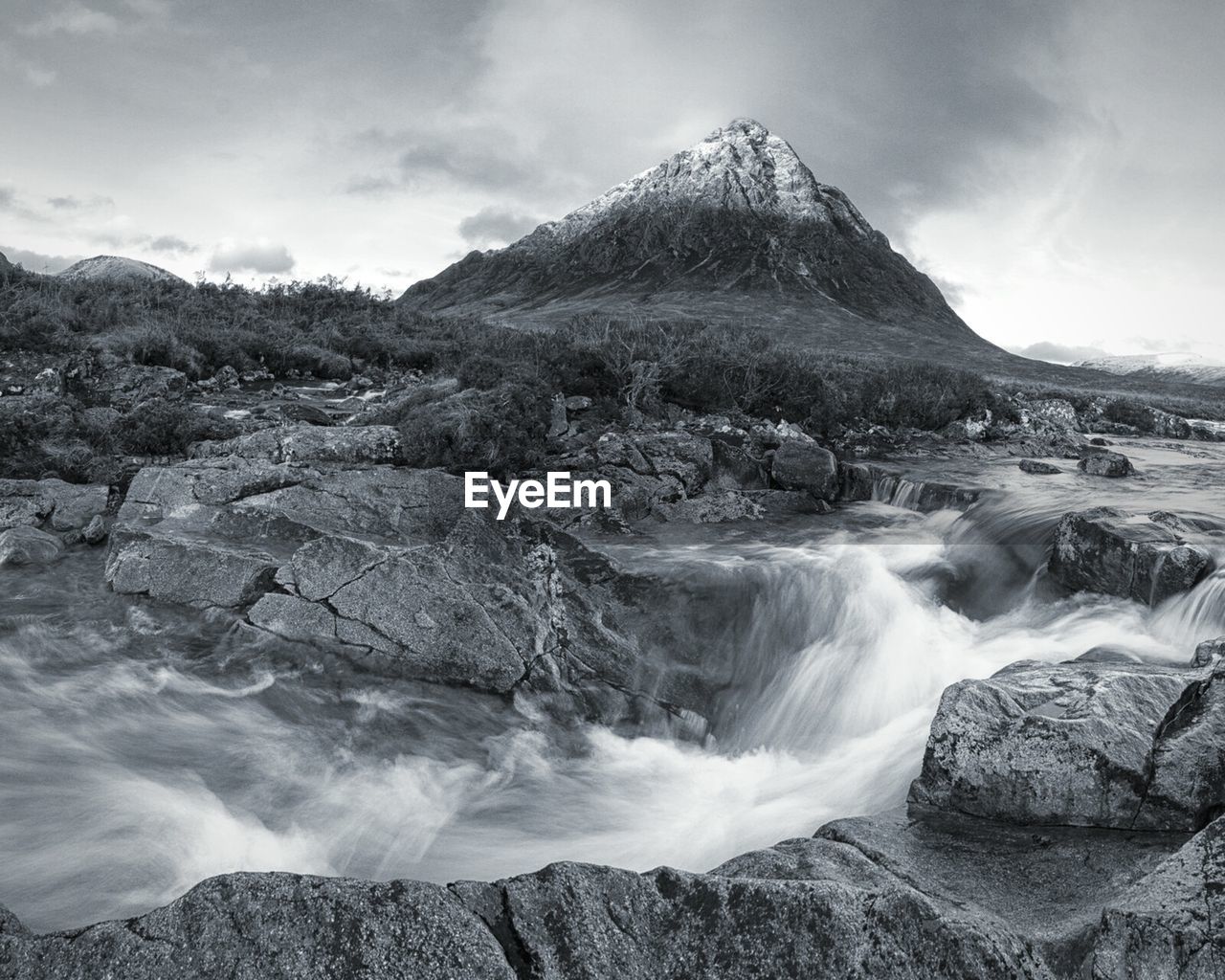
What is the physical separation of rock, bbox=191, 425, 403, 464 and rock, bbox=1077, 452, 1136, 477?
1683 centimetres

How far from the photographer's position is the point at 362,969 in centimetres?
273

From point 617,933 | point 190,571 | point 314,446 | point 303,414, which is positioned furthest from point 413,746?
point 303,414

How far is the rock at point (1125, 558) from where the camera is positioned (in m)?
9.27

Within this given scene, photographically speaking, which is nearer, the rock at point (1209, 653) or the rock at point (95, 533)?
the rock at point (1209, 653)

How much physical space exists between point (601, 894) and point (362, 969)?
99cm

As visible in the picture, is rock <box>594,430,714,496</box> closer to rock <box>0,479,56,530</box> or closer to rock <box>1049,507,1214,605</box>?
rock <box>1049,507,1214,605</box>

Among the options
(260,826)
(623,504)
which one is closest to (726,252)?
(623,504)

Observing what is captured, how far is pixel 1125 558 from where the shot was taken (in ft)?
31.9

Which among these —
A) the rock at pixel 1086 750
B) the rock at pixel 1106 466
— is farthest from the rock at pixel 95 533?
the rock at pixel 1106 466

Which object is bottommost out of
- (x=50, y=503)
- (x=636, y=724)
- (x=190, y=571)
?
(x=636, y=724)

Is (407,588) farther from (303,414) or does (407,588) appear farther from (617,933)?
(303,414)

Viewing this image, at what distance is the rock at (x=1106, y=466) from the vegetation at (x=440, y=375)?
594 centimetres

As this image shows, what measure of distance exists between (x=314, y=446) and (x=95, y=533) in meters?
4.02

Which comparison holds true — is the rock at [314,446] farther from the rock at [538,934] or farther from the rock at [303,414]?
the rock at [538,934]
